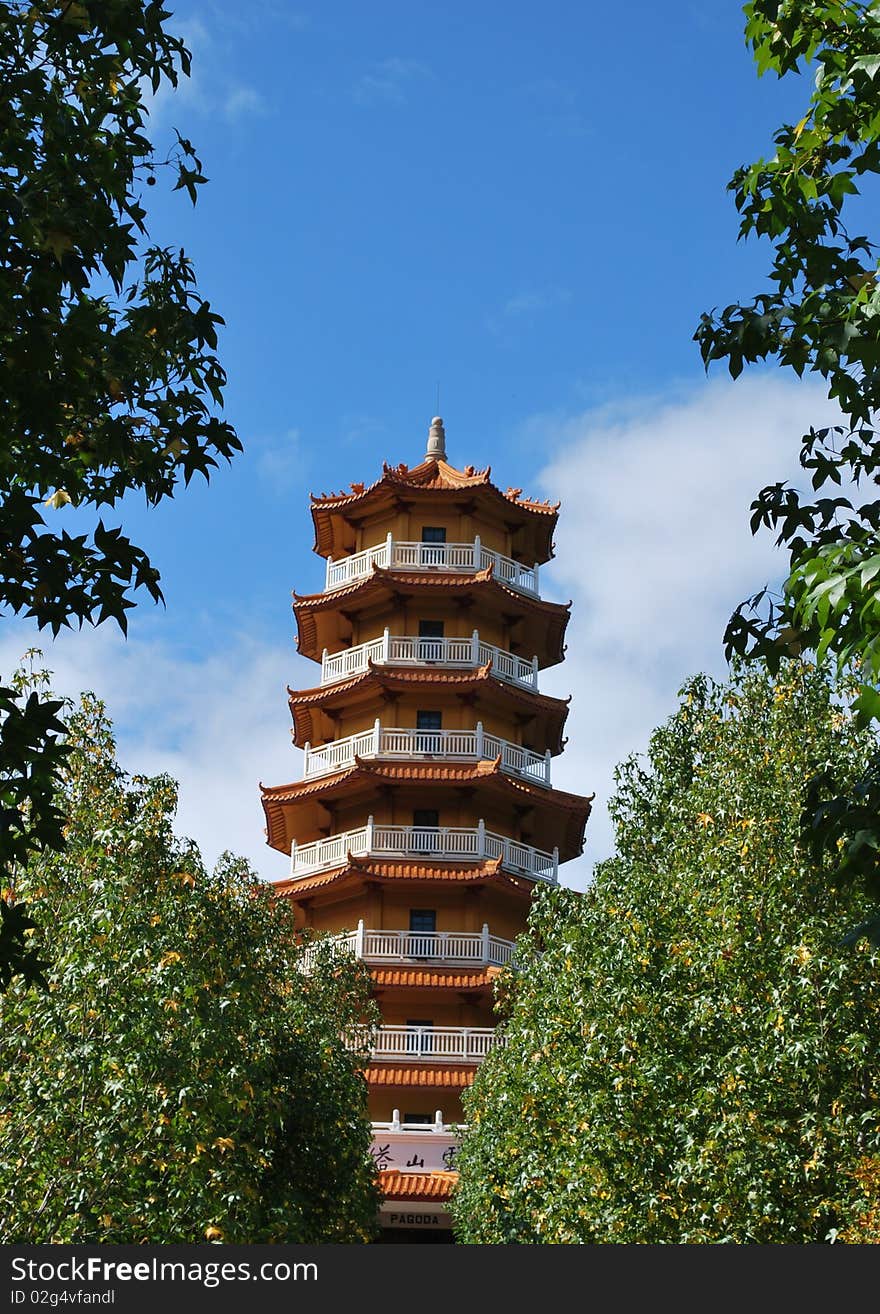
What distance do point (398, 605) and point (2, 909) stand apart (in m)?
30.8

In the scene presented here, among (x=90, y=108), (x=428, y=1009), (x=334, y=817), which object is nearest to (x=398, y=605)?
(x=334, y=817)

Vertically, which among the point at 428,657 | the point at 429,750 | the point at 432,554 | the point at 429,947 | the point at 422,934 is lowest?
the point at 429,947

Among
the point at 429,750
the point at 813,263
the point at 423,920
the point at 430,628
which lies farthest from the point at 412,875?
the point at 813,263

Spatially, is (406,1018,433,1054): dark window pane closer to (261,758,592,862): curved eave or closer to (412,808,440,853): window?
(412,808,440,853): window

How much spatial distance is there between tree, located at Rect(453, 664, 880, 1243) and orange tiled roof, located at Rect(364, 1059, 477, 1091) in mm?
9355

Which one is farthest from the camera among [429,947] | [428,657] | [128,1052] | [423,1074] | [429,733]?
[428,657]

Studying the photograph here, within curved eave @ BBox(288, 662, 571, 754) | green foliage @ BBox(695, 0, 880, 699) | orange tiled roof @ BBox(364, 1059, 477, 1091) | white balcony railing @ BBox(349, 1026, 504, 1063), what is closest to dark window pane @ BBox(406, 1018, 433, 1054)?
white balcony railing @ BBox(349, 1026, 504, 1063)

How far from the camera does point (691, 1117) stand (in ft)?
48.2

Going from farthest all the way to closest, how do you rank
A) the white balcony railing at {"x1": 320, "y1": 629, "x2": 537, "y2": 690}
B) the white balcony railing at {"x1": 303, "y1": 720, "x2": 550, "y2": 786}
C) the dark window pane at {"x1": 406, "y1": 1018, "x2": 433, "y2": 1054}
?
the white balcony railing at {"x1": 320, "y1": 629, "x2": 537, "y2": 690}, the white balcony railing at {"x1": 303, "y1": 720, "x2": 550, "y2": 786}, the dark window pane at {"x1": 406, "y1": 1018, "x2": 433, "y2": 1054}

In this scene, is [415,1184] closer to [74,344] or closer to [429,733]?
[429,733]

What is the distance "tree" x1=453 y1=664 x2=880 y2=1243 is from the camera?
14234 millimetres

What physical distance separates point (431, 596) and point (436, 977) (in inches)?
399

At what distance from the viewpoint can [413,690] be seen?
34719mm

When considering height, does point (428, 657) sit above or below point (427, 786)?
above
